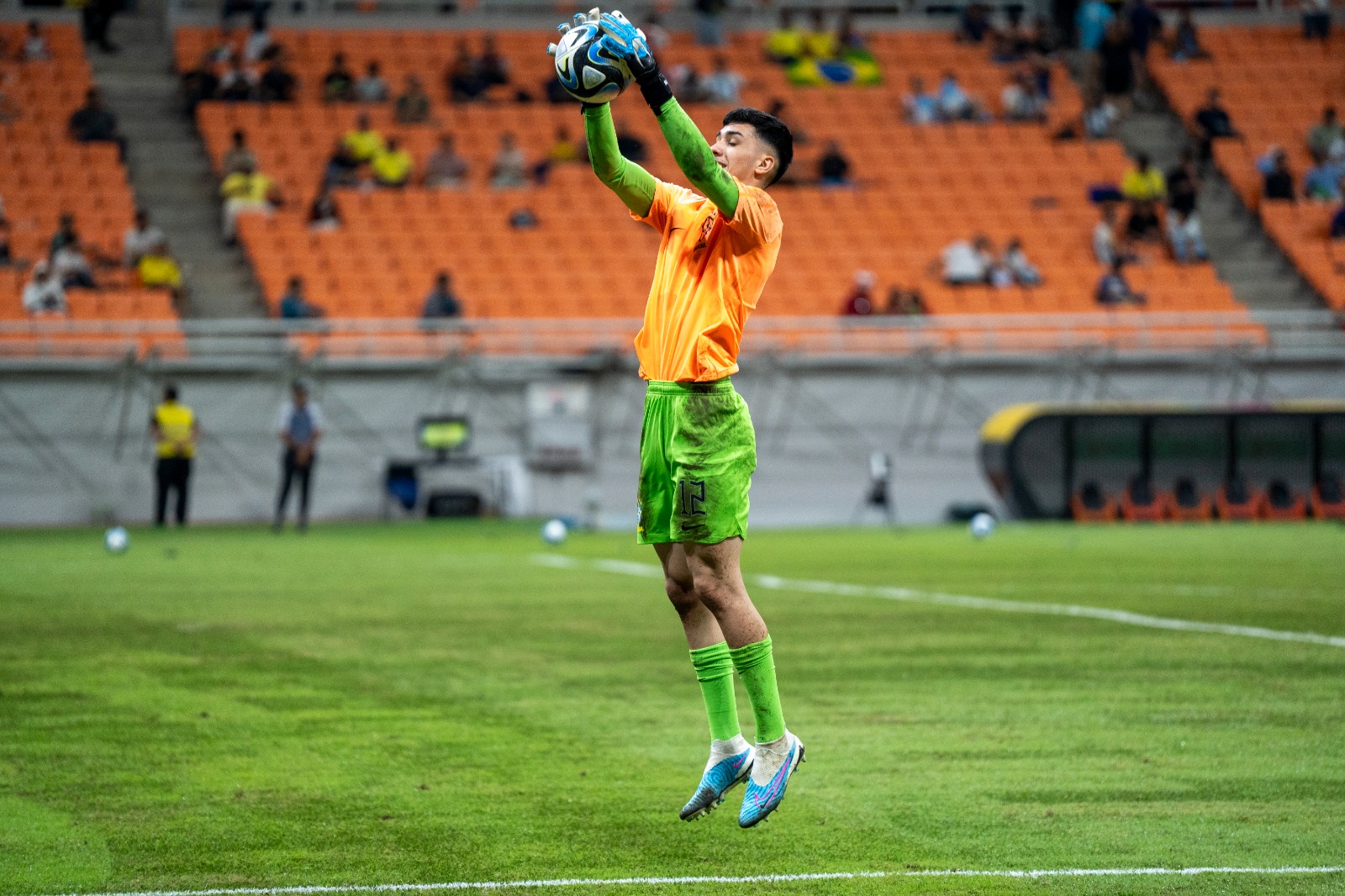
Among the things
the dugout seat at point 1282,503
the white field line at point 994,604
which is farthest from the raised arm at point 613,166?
the dugout seat at point 1282,503

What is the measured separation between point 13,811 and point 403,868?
1674 mm

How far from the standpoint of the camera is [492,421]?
2742 cm

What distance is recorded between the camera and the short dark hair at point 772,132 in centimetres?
639

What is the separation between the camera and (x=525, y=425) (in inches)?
1080

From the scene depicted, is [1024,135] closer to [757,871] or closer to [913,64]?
[913,64]

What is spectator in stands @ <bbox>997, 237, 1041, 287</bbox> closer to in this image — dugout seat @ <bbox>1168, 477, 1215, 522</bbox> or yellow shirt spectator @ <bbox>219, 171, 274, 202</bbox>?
dugout seat @ <bbox>1168, 477, 1215, 522</bbox>

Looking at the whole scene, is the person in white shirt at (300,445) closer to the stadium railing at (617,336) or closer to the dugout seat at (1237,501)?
the stadium railing at (617,336)

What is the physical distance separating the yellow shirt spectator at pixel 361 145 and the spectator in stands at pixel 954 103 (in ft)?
37.4

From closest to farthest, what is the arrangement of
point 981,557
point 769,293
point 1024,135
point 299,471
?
1. point 981,557
2. point 299,471
3. point 769,293
4. point 1024,135

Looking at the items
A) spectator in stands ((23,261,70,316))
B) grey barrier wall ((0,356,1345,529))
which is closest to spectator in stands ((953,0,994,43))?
grey barrier wall ((0,356,1345,529))

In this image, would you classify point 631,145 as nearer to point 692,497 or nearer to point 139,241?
point 139,241

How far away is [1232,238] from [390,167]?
1588cm

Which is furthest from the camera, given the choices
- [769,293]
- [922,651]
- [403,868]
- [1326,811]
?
[769,293]

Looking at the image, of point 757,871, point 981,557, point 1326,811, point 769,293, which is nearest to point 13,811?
point 757,871
